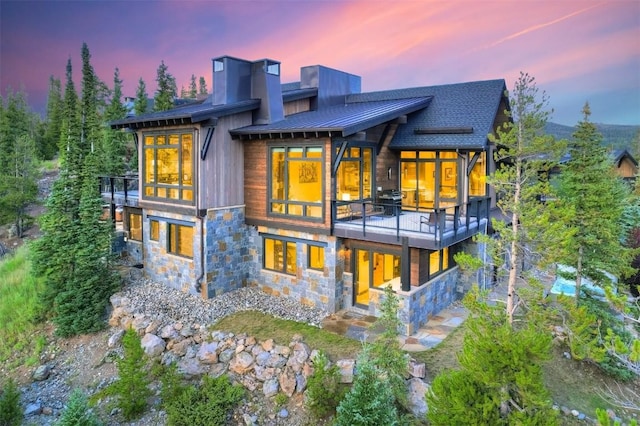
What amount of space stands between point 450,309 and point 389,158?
5.14m

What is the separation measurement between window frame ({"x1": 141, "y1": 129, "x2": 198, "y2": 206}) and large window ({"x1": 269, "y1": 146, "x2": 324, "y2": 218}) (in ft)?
7.45

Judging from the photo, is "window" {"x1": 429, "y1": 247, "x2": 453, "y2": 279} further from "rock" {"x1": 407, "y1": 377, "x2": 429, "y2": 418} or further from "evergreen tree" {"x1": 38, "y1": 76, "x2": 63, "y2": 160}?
"evergreen tree" {"x1": 38, "y1": 76, "x2": 63, "y2": 160}

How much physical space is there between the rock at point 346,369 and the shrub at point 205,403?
211 cm

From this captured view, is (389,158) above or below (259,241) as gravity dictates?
above

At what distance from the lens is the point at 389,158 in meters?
13.5

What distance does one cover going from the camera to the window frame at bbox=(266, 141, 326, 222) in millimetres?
11055

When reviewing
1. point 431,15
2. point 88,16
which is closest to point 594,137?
point 431,15

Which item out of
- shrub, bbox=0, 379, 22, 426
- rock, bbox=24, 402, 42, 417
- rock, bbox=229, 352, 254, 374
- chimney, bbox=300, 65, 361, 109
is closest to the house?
chimney, bbox=300, 65, 361, 109

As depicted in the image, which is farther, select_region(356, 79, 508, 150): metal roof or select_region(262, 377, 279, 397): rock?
select_region(356, 79, 508, 150): metal roof

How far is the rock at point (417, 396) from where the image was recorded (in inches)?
294

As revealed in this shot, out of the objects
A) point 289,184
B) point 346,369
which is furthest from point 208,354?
point 289,184

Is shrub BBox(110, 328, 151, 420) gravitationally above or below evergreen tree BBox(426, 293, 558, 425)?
below

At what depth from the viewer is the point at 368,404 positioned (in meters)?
6.68

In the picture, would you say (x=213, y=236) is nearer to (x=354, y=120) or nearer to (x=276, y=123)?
(x=276, y=123)
